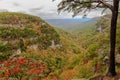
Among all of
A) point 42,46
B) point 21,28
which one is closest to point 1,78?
point 42,46

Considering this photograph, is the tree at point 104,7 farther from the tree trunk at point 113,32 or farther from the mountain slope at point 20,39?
the mountain slope at point 20,39

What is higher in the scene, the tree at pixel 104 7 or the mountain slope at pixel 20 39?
the tree at pixel 104 7

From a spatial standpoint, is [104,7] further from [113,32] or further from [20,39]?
[20,39]

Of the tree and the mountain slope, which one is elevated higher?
the tree

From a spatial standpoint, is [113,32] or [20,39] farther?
[20,39]

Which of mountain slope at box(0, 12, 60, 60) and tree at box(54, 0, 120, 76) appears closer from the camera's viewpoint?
tree at box(54, 0, 120, 76)

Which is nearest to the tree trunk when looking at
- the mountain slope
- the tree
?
the tree

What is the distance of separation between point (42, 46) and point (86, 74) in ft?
541

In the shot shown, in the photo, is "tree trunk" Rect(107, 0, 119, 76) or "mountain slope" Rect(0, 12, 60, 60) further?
"mountain slope" Rect(0, 12, 60, 60)

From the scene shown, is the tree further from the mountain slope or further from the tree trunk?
the mountain slope

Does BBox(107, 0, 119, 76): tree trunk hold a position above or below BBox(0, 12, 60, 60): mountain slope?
above

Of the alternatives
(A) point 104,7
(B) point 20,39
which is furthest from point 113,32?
(B) point 20,39

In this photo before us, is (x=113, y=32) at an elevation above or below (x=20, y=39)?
above

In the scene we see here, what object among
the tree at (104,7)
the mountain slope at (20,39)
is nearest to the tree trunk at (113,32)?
the tree at (104,7)
